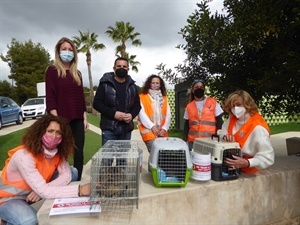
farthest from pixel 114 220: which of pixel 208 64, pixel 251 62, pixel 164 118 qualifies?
pixel 251 62

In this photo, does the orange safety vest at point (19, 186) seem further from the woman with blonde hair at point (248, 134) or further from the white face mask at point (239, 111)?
the white face mask at point (239, 111)

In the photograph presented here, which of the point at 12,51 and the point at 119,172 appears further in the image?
the point at 12,51

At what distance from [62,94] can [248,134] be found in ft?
7.19

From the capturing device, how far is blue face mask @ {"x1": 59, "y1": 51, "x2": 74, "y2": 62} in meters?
3.41

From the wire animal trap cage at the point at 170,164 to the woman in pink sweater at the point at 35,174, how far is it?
0.65 meters

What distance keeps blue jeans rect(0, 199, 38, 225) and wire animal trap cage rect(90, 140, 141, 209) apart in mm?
599

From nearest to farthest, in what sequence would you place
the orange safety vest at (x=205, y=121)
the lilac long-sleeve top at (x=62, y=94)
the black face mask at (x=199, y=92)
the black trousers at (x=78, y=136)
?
1. the lilac long-sleeve top at (x=62, y=94)
2. the black trousers at (x=78, y=136)
3. the orange safety vest at (x=205, y=121)
4. the black face mask at (x=199, y=92)

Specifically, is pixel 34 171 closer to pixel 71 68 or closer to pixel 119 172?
pixel 119 172

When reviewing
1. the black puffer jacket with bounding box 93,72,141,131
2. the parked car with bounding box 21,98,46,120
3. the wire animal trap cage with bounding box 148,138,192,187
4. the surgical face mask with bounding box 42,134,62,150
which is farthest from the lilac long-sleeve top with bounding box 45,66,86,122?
the parked car with bounding box 21,98,46,120

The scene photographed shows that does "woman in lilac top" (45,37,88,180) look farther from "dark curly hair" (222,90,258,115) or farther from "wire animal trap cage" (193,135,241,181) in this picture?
"dark curly hair" (222,90,258,115)

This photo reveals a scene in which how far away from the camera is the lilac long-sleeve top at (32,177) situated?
96.7 inches

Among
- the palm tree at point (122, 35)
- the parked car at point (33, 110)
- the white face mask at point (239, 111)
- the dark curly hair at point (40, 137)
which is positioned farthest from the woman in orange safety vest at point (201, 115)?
the palm tree at point (122, 35)

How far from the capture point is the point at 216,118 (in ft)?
12.4

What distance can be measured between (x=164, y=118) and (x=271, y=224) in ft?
5.78
